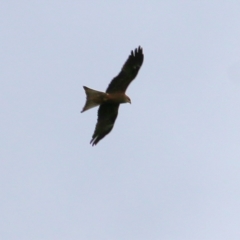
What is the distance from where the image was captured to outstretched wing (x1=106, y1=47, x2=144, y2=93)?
724 inches

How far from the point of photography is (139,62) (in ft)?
60.4

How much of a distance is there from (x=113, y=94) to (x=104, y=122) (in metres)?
0.98

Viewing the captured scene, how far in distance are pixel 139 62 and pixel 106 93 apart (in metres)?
1.29

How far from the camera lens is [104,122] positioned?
747 inches

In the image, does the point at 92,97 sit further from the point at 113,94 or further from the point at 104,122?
the point at 104,122

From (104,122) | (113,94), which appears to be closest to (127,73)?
(113,94)

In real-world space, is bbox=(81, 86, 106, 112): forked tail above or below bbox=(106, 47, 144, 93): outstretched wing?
below

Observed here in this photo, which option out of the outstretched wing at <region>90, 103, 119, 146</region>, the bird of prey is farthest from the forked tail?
the outstretched wing at <region>90, 103, 119, 146</region>

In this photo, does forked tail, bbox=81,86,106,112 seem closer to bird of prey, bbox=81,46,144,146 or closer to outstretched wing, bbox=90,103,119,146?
bird of prey, bbox=81,46,144,146

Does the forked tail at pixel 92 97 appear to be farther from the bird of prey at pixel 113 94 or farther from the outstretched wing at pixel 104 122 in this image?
the outstretched wing at pixel 104 122

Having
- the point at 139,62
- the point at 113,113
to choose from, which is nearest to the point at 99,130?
the point at 113,113

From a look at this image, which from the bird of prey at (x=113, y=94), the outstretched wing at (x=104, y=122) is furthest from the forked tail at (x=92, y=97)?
the outstretched wing at (x=104, y=122)

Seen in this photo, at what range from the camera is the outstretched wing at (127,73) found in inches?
724

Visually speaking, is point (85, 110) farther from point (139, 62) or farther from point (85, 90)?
point (139, 62)
